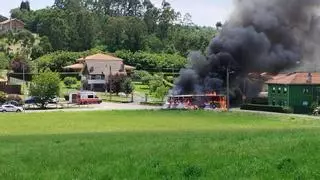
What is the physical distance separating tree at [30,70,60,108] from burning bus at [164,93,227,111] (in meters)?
18.1

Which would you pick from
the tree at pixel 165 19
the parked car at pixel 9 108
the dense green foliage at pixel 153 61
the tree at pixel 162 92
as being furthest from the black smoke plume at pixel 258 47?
the tree at pixel 165 19

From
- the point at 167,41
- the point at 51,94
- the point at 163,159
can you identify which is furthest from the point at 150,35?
the point at 163,159

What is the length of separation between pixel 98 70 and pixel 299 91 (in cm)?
5876

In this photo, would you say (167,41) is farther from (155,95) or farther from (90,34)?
(155,95)

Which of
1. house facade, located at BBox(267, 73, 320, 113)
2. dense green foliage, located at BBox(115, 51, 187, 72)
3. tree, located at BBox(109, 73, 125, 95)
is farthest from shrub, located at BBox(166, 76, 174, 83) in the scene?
house facade, located at BBox(267, 73, 320, 113)

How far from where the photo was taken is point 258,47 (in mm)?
95812

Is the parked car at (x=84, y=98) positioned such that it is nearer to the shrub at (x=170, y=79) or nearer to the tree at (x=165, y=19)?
the shrub at (x=170, y=79)

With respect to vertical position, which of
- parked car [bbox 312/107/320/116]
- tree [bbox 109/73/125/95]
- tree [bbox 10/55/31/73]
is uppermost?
tree [bbox 10/55/31/73]

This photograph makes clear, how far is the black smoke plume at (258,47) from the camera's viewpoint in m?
94.9

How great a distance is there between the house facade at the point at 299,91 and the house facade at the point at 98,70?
4944 cm

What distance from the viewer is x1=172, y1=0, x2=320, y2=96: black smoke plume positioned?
94.9 metres

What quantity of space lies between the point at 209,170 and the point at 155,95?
88.5 metres

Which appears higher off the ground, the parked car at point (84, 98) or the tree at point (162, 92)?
the tree at point (162, 92)

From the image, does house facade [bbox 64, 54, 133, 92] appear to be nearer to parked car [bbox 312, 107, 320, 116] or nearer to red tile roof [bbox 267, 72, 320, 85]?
red tile roof [bbox 267, 72, 320, 85]
